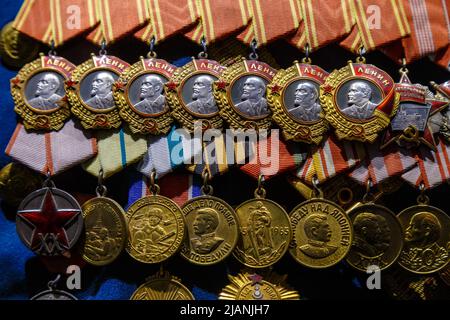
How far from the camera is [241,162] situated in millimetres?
1767

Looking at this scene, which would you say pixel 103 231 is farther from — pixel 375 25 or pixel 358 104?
pixel 375 25

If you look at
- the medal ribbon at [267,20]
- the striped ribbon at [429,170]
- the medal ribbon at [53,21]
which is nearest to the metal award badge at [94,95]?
the medal ribbon at [53,21]

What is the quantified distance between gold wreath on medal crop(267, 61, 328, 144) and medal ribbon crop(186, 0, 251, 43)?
18cm

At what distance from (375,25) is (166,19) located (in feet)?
1.86

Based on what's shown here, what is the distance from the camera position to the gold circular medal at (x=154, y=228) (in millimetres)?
1721

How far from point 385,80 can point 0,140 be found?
1037mm

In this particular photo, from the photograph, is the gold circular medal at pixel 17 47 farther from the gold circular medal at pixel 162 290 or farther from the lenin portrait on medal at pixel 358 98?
the lenin portrait on medal at pixel 358 98

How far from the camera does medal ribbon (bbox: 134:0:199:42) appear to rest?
1.81 metres

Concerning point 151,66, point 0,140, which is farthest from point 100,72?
point 0,140

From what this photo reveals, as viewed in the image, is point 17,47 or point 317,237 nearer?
point 317,237

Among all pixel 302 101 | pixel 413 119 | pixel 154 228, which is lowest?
pixel 154 228

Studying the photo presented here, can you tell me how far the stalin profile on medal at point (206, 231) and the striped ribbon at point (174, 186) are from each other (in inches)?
3.0

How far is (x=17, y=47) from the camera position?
6.05 ft

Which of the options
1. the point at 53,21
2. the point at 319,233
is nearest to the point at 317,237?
the point at 319,233
